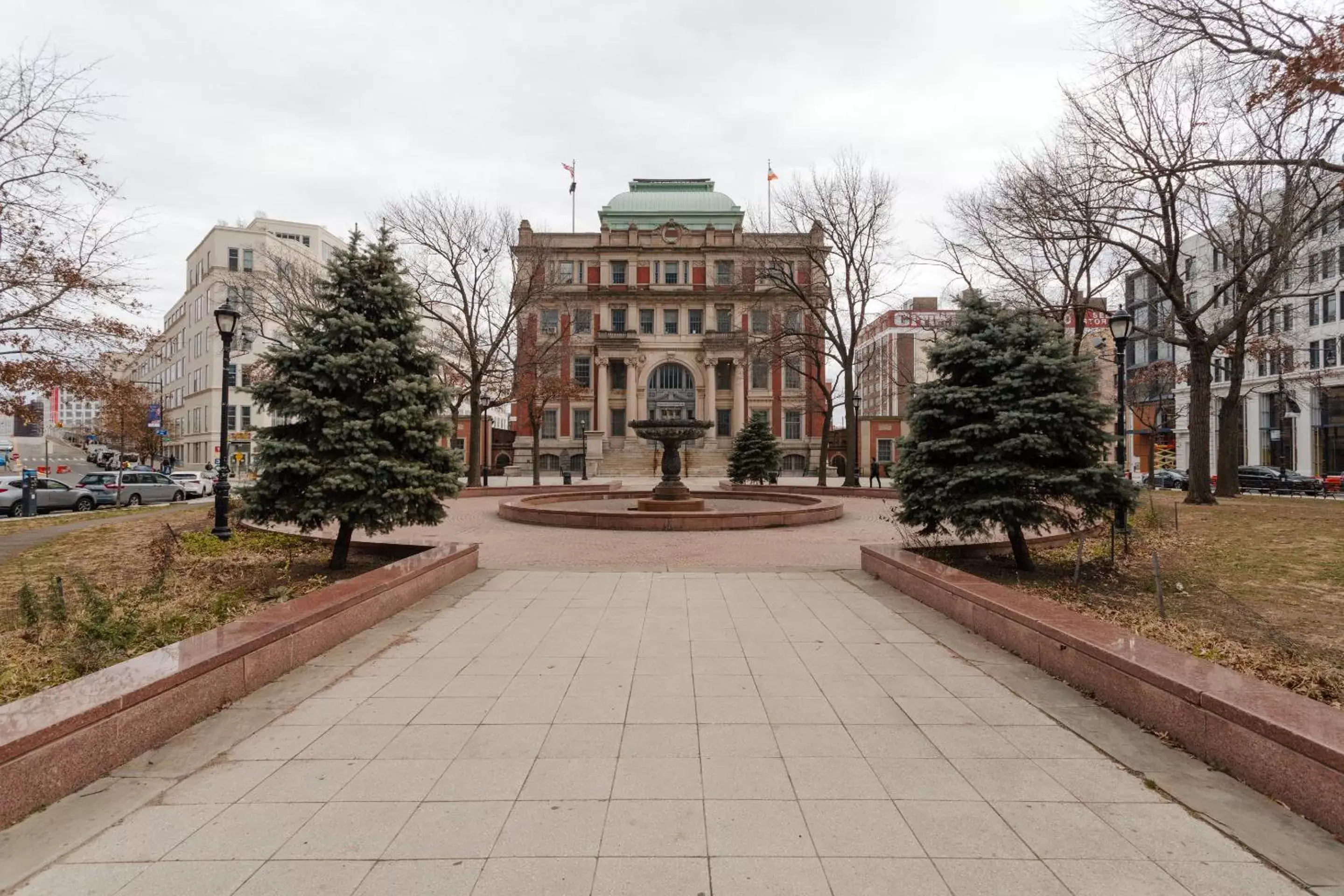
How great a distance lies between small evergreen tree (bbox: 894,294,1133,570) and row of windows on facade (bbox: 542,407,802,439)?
44985mm

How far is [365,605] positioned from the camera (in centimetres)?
652

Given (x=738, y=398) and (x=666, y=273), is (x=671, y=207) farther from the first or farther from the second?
(x=738, y=398)

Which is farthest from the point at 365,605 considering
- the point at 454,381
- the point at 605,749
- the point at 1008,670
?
the point at 454,381

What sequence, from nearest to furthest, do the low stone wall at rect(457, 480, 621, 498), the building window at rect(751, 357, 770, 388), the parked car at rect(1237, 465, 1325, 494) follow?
the low stone wall at rect(457, 480, 621, 498)
the parked car at rect(1237, 465, 1325, 494)
the building window at rect(751, 357, 770, 388)

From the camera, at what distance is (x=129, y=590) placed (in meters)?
6.93

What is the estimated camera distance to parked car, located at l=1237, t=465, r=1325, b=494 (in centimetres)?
3100

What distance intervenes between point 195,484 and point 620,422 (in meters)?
30.4

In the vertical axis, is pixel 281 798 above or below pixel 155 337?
below

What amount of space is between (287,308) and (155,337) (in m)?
8.12

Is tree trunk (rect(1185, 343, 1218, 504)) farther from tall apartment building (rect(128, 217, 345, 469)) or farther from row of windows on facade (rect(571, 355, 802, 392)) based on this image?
tall apartment building (rect(128, 217, 345, 469))

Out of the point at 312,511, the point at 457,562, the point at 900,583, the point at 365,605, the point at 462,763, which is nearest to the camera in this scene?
the point at 462,763

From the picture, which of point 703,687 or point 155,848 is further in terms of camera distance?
point 703,687

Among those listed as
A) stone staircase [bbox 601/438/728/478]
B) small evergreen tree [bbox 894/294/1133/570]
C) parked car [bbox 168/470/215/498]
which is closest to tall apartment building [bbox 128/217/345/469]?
parked car [bbox 168/470/215/498]

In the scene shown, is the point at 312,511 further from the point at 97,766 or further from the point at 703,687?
the point at 703,687
